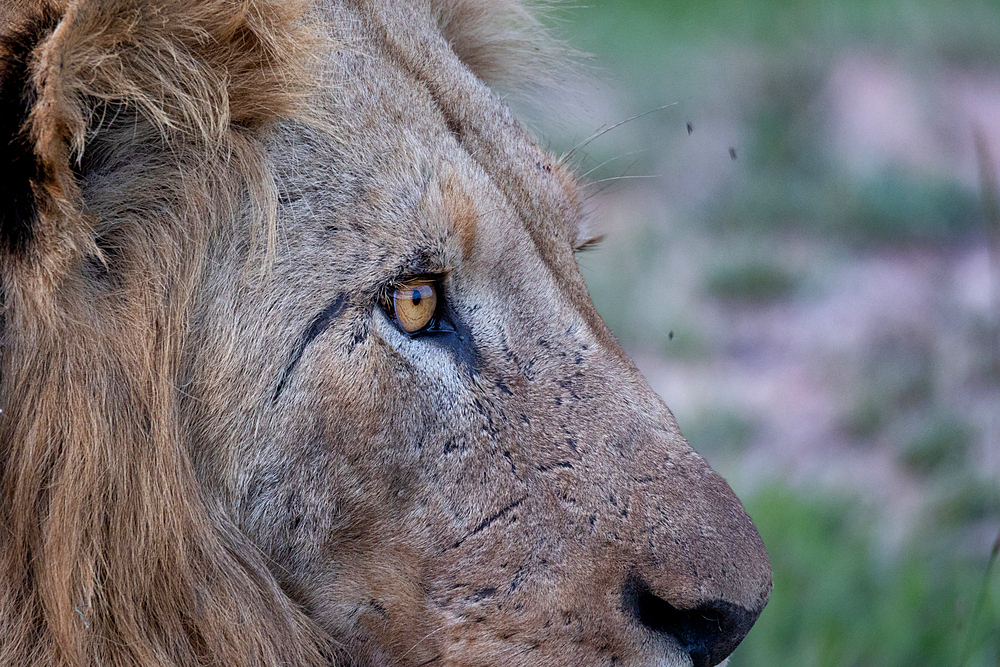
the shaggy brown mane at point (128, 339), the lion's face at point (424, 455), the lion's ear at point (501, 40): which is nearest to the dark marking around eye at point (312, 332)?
the lion's face at point (424, 455)

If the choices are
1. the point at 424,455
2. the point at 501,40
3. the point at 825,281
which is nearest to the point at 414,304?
the point at 424,455

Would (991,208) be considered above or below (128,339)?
above

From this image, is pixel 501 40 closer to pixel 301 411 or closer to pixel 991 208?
pixel 301 411

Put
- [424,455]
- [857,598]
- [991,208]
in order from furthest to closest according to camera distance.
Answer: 1. [857,598]
2. [991,208]
3. [424,455]

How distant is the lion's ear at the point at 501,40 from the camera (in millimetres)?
2275

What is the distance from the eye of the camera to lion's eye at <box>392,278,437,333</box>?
166cm

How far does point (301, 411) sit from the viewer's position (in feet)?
5.18

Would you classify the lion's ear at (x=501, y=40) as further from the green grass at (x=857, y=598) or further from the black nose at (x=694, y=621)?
the green grass at (x=857, y=598)

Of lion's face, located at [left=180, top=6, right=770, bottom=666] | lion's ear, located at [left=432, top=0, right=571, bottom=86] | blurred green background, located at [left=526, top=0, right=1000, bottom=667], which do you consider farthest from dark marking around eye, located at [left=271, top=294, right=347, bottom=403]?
blurred green background, located at [left=526, top=0, right=1000, bottom=667]

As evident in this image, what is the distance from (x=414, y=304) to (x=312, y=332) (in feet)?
0.60

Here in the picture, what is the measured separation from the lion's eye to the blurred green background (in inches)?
33.5

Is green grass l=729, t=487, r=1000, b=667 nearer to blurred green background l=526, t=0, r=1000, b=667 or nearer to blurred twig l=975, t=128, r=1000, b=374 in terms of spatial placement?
blurred green background l=526, t=0, r=1000, b=667

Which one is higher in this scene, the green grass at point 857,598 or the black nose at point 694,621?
the green grass at point 857,598

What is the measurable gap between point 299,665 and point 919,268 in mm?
4239
